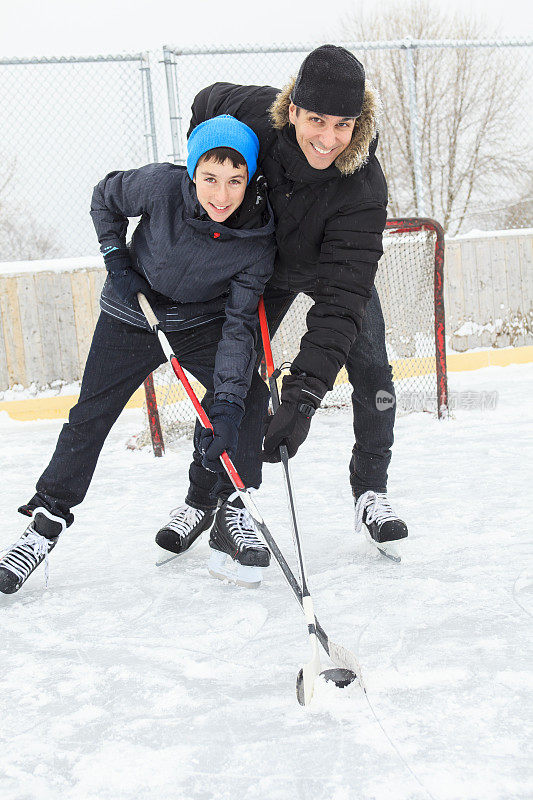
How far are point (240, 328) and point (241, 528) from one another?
0.58 meters

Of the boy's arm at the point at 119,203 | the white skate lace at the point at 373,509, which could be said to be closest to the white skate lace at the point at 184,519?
the white skate lace at the point at 373,509

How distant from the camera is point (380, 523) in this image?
2230mm

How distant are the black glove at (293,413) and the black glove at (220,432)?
92 mm

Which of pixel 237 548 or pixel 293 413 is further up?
pixel 293 413

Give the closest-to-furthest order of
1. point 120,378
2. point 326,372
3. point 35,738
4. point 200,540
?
1. point 35,738
2. point 326,372
3. point 120,378
4. point 200,540

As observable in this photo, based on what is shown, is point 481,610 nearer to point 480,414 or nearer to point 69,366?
point 480,414

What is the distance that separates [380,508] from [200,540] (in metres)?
0.63

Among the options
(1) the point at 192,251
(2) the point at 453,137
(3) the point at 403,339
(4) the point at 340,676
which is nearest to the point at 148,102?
(3) the point at 403,339

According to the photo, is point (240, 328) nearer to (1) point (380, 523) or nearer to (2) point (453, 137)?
(1) point (380, 523)

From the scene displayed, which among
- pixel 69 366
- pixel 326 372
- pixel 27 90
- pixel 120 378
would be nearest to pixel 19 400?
pixel 69 366

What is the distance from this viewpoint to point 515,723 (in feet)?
4.34

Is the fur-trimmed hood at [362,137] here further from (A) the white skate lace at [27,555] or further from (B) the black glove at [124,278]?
(A) the white skate lace at [27,555]

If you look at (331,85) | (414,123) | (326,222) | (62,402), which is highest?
(414,123)

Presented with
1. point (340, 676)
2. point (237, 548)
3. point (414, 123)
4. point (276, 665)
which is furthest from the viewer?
point (414, 123)
